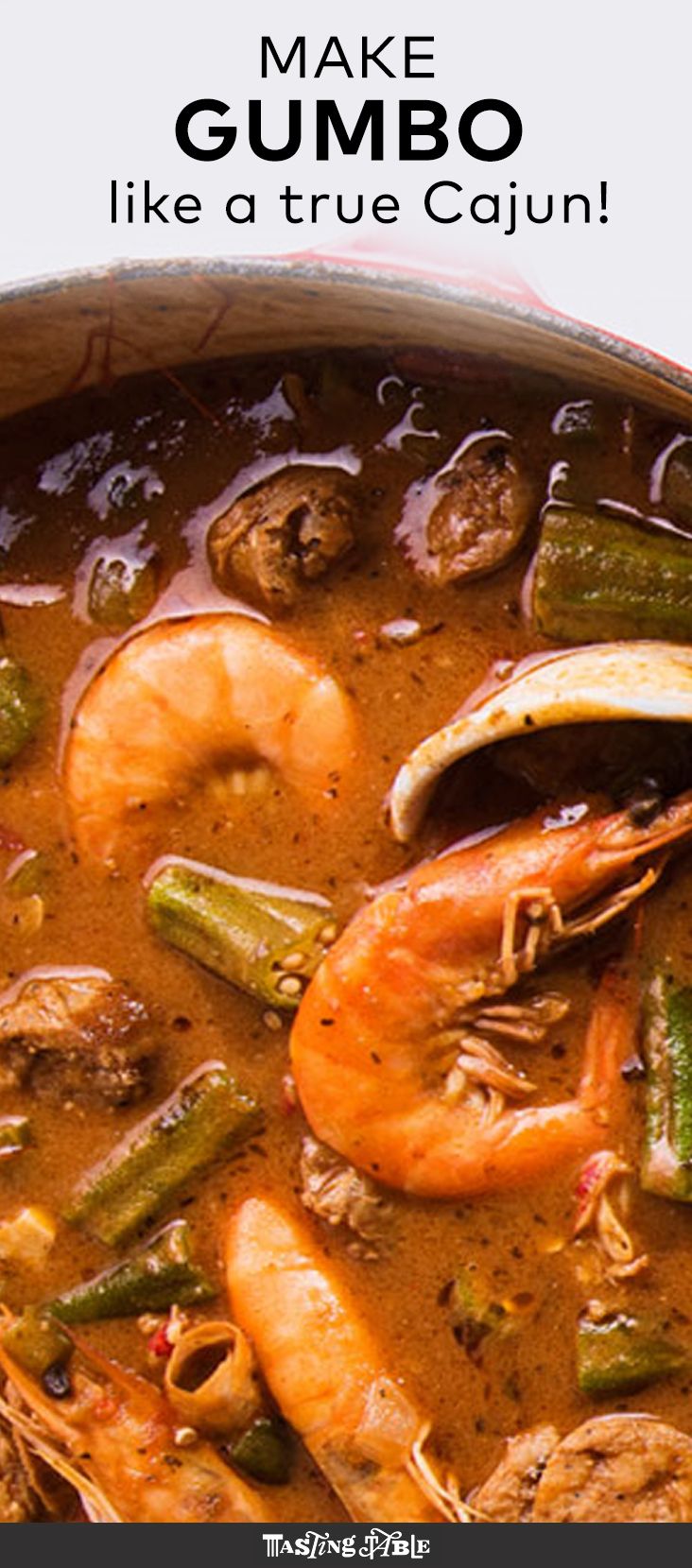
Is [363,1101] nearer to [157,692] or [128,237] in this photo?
[157,692]

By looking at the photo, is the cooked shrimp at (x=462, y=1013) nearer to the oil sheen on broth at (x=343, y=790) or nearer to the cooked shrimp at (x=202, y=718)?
the oil sheen on broth at (x=343, y=790)

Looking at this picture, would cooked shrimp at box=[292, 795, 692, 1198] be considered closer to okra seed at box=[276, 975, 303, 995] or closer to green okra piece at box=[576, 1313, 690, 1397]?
okra seed at box=[276, 975, 303, 995]

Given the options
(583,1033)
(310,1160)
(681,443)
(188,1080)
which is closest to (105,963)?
(188,1080)

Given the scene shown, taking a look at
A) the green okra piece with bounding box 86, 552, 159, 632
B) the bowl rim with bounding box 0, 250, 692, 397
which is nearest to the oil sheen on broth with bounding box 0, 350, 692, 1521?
the green okra piece with bounding box 86, 552, 159, 632

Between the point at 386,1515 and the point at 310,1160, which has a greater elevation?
the point at 310,1160

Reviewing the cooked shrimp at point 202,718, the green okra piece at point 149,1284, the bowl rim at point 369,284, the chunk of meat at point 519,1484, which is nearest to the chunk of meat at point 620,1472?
the chunk of meat at point 519,1484

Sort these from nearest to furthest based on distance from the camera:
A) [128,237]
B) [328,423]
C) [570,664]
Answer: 1. [570,664]
2. [328,423]
3. [128,237]

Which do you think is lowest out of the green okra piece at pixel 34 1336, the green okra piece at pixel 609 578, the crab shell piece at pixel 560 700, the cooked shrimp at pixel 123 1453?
the cooked shrimp at pixel 123 1453

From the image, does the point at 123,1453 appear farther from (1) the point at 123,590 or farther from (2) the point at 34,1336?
(1) the point at 123,590
